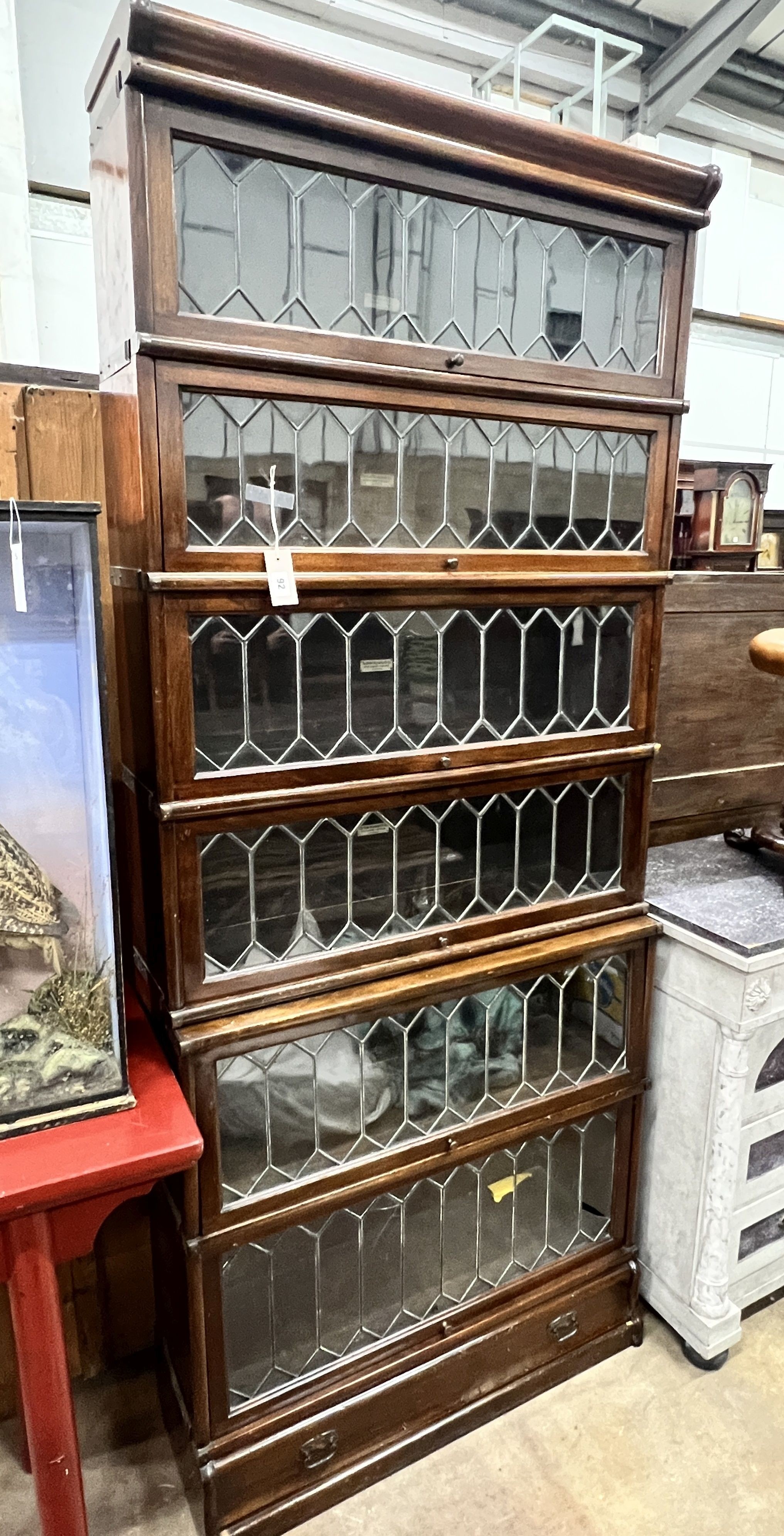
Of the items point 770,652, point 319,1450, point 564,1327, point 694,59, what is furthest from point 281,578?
point 694,59

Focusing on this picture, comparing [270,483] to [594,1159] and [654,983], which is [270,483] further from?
[594,1159]

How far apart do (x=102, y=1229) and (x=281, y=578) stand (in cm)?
129

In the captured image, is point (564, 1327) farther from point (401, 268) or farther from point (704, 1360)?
point (401, 268)

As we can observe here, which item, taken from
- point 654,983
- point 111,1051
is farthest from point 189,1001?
point 654,983

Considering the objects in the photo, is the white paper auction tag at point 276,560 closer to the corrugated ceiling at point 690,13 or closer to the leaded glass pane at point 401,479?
the leaded glass pane at point 401,479

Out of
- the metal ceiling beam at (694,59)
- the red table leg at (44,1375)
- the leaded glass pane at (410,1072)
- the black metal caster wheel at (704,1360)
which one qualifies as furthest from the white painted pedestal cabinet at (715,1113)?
the metal ceiling beam at (694,59)

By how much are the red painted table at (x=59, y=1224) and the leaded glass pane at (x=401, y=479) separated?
76 centimetres

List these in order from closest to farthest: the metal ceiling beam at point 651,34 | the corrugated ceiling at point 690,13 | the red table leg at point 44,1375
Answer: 1. the red table leg at point 44,1375
2. the metal ceiling beam at point 651,34
3. the corrugated ceiling at point 690,13

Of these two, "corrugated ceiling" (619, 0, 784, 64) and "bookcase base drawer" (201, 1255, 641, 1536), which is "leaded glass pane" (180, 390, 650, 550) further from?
"corrugated ceiling" (619, 0, 784, 64)

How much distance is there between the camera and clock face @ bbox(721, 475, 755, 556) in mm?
2004

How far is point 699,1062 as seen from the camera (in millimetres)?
1678

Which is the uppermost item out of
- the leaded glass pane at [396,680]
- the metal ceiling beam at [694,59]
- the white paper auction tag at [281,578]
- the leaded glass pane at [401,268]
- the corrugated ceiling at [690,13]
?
the corrugated ceiling at [690,13]

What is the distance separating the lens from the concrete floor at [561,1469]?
1465mm

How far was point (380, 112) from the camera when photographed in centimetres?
114
